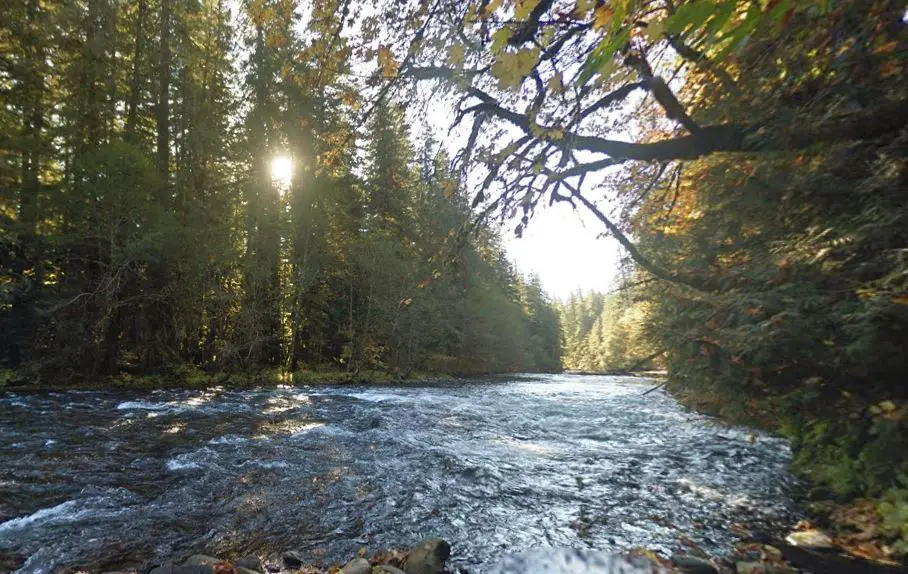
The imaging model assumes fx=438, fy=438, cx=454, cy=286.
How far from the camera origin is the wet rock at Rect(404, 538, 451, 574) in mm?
4137

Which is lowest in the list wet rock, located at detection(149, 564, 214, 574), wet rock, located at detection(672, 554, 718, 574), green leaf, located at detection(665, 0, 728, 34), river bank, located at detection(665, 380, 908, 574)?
wet rock, located at detection(149, 564, 214, 574)

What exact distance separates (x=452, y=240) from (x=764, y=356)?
3.19 meters

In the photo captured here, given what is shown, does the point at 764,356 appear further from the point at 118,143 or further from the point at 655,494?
the point at 118,143

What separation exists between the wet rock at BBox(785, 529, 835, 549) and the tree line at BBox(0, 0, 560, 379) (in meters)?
8.16

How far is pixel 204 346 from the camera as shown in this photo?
70.0ft

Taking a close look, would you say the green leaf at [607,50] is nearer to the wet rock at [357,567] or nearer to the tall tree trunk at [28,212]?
the wet rock at [357,567]

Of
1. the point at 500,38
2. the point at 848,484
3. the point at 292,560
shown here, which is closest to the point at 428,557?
the point at 292,560

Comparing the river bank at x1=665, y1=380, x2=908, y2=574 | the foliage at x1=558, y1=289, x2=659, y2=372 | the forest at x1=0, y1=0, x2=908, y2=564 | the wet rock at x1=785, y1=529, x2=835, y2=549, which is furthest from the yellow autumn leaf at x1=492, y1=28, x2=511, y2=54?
the foliage at x1=558, y1=289, x2=659, y2=372

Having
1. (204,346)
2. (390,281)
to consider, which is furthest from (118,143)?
(390,281)

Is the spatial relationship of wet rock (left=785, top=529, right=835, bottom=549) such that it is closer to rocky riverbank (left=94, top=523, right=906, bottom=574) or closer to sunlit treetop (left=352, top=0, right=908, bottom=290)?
rocky riverbank (left=94, top=523, right=906, bottom=574)

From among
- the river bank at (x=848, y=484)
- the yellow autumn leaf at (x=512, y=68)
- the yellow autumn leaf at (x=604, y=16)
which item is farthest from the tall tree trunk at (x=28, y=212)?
the river bank at (x=848, y=484)

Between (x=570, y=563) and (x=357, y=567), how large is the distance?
2104mm

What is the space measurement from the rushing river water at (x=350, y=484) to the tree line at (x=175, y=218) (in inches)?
198

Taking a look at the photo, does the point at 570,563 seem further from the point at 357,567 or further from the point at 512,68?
the point at 512,68
